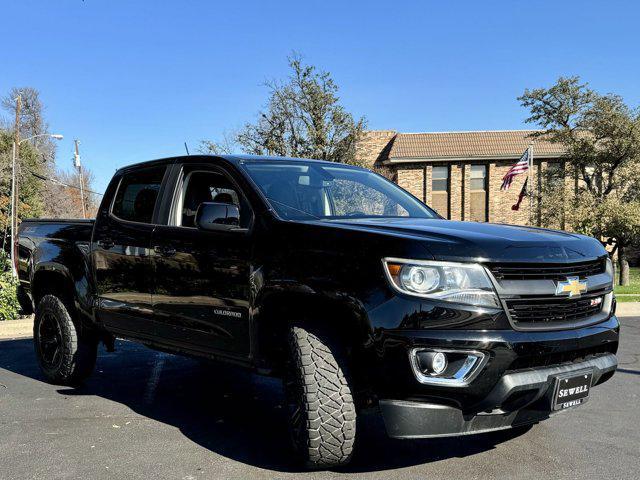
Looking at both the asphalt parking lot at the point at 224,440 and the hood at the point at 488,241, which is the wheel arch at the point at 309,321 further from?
the asphalt parking lot at the point at 224,440

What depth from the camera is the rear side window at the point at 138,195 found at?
5.04 m

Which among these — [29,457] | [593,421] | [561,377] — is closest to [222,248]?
[29,457]

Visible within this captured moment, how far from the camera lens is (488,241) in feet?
10.9

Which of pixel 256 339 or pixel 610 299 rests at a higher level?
pixel 610 299

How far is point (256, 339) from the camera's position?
3941mm

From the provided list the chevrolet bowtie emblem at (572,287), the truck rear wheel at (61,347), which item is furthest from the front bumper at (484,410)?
the truck rear wheel at (61,347)

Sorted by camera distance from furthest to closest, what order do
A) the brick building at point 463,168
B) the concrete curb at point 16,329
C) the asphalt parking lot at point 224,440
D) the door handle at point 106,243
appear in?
the brick building at point 463,168
the concrete curb at point 16,329
the door handle at point 106,243
the asphalt parking lot at point 224,440

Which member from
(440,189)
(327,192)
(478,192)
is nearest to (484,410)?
(327,192)

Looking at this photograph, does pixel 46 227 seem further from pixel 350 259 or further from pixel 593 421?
pixel 593 421

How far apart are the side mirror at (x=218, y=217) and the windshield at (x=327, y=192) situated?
26cm

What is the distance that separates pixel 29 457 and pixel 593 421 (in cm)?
396

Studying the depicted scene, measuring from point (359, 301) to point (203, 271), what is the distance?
136 centimetres

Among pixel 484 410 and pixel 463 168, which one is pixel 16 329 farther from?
pixel 463 168

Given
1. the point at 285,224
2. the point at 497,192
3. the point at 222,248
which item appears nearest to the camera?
the point at 285,224
